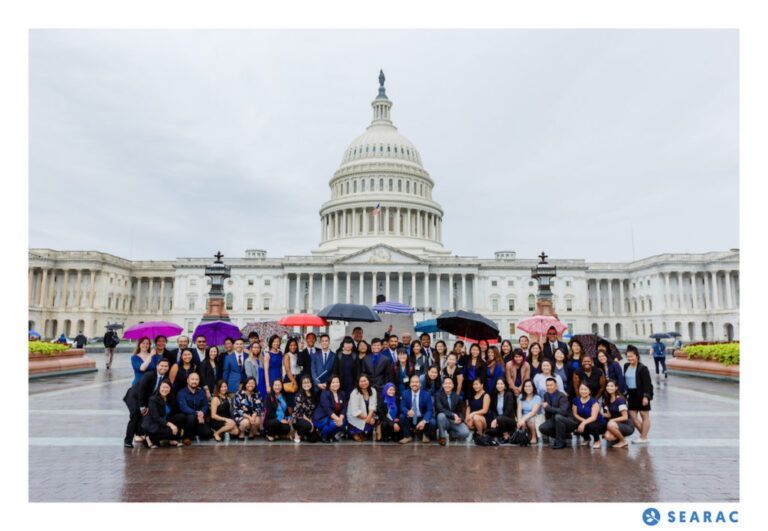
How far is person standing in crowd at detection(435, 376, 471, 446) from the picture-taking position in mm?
10867

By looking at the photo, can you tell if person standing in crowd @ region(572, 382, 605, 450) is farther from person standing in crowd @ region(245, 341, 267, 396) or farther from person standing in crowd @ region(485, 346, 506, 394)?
person standing in crowd @ region(245, 341, 267, 396)

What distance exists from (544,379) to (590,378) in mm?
1040

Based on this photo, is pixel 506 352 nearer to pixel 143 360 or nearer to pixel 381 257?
pixel 143 360

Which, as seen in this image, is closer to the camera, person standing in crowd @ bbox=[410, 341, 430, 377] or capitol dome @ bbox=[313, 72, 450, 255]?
person standing in crowd @ bbox=[410, 341, 430, 377]

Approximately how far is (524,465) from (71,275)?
9335cm

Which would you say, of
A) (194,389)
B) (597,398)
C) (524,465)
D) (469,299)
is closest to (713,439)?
(597,398)

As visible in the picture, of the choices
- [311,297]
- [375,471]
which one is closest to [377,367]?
[375,471]

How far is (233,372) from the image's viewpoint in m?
11.5

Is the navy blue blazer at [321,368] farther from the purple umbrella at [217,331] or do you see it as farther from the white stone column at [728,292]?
the white stone column at [728,292]

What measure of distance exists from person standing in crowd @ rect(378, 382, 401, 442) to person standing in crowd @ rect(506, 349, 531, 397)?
2615mm

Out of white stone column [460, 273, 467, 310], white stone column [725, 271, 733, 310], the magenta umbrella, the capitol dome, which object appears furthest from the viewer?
the capitol dome

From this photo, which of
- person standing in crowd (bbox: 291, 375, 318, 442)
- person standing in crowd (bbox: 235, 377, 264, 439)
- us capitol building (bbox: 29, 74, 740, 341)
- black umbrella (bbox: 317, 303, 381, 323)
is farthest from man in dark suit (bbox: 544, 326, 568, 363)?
us capitol building (bbox: 29, 74, 740, 341)

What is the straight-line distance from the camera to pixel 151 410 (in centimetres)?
1022
